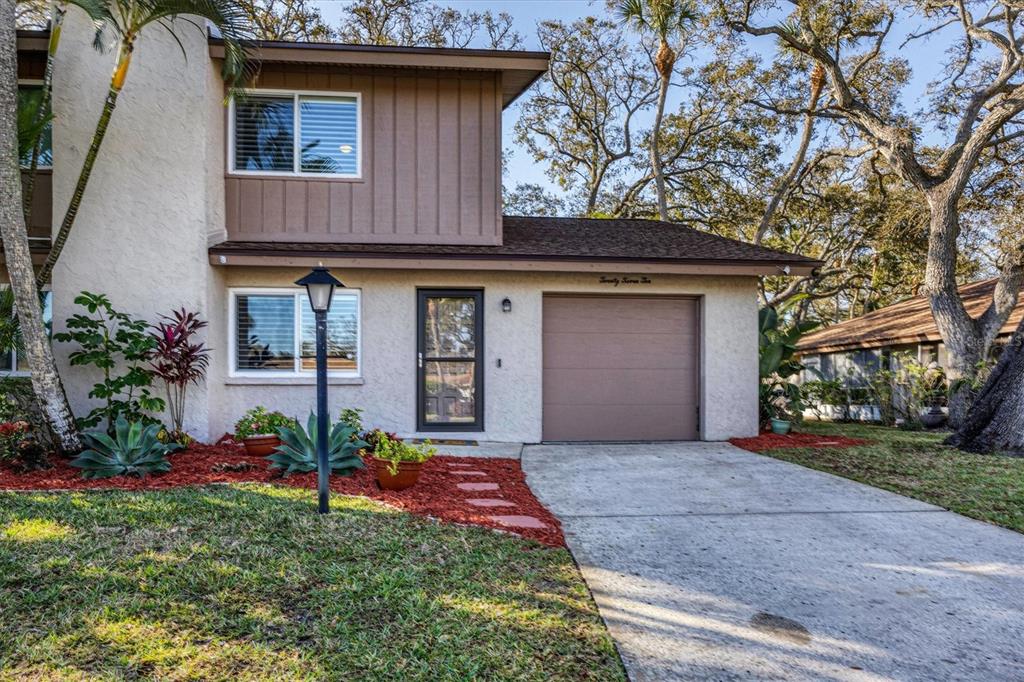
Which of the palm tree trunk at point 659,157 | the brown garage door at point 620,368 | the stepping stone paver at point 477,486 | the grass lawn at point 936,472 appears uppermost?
the palm tree trunk at point 659,157

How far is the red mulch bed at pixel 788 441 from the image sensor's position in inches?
344

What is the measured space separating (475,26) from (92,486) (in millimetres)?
18205

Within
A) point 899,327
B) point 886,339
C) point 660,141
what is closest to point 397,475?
point 886,339

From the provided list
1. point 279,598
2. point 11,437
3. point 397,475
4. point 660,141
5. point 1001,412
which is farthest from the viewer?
point 660,141

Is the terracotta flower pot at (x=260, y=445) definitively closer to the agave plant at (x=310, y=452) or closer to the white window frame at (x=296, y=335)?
the agave plant at (x=310, y=452)

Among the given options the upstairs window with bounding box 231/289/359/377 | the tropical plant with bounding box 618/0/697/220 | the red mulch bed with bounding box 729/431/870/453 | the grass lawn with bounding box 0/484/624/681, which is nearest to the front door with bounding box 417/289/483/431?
the upstairs window with bounding box 231/289/359/377

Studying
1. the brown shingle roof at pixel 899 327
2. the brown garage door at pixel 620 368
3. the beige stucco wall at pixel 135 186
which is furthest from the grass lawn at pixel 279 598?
the brown shingle roof at pixel 899 327

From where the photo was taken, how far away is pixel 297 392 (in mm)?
8586

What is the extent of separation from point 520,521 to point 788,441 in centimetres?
582

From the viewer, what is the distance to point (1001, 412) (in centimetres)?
822

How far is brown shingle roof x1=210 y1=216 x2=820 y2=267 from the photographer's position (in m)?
8.32

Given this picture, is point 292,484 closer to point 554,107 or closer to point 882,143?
point 882,143

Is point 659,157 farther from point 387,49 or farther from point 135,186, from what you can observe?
point 135,186

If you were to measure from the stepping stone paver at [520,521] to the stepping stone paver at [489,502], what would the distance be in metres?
0.34
